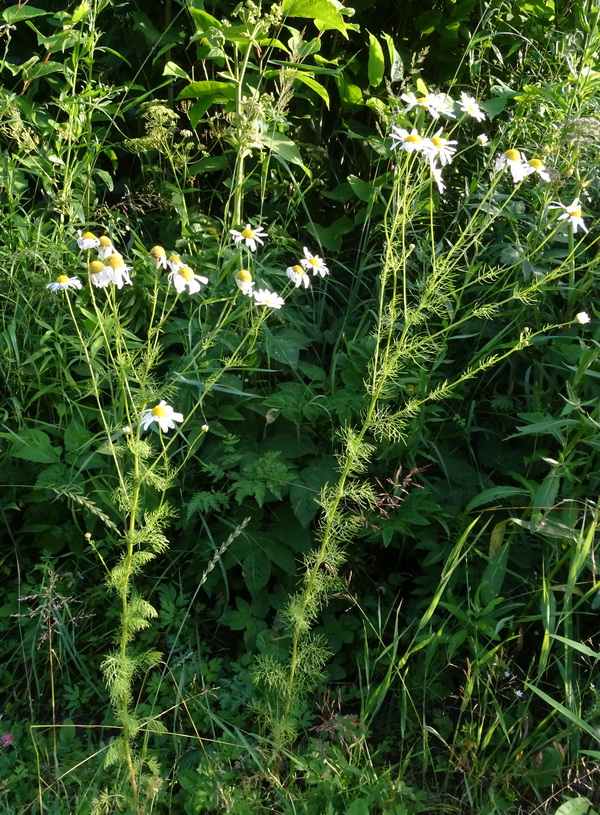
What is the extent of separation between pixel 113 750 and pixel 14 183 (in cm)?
171

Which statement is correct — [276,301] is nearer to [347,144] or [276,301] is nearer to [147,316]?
[147,316]

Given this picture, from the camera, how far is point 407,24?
3.09m

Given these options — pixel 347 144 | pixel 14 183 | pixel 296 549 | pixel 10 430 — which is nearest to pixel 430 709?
pixel 296 549

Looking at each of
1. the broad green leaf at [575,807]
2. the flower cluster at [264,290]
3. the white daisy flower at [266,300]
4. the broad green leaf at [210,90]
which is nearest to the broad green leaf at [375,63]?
the broad green leaf at [210,90]

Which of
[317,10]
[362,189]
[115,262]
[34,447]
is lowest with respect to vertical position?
[34,447]

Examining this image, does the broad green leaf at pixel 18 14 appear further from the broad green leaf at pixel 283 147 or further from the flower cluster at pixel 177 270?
the flower cluster at pixel 177 270

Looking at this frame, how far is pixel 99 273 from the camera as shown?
140cm

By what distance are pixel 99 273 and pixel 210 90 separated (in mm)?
1281

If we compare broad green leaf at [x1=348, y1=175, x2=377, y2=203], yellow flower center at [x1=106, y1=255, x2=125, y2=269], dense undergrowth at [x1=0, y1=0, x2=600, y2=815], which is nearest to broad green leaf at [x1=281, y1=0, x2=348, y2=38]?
dense undergrowth at [x1=0, y1=0, x2=600, y2=815]

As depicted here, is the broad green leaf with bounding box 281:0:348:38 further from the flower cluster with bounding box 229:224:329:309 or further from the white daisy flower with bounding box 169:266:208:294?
→ the white daisy flower with bounding box 169:266:208:294

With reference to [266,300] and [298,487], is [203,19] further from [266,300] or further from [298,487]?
[298,487]

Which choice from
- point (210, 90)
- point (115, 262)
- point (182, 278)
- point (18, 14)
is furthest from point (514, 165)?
point (18, 14)

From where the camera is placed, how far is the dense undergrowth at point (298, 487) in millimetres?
1673

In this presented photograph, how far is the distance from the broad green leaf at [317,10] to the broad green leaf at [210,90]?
295mm
